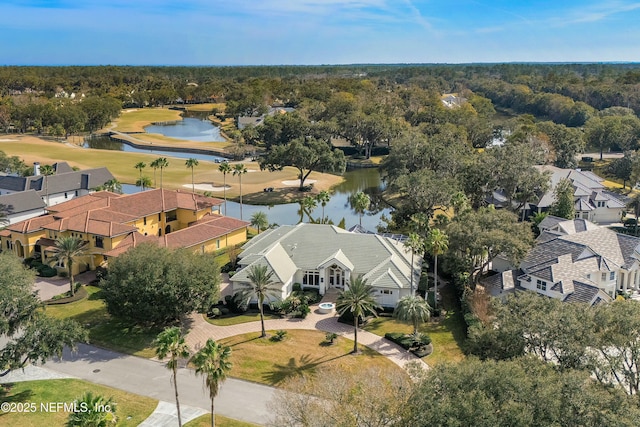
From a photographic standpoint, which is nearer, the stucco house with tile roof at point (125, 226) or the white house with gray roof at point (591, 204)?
the stucco house with tile roof at point (125, 226)

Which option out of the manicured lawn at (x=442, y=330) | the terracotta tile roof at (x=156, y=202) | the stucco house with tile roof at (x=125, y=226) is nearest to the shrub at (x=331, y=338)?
the manicured lawn at (x=442, y=330)

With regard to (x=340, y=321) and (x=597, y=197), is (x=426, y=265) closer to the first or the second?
(x=340, y=321)

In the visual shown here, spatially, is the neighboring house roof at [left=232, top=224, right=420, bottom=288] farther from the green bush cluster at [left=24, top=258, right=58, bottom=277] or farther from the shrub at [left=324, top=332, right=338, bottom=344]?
the green bush cluster at [left=24, top=258, right=58, bottom=277]

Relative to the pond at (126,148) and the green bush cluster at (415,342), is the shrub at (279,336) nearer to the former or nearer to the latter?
the green bush cluster at (415,342)

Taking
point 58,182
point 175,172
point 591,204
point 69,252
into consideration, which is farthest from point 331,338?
point 175,172

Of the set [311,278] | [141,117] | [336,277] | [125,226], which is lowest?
[311,278]

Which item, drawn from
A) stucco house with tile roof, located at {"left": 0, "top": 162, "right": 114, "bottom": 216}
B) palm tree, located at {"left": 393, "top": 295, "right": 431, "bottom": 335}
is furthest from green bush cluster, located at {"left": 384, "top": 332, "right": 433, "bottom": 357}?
stucco house with tile roof, located at {"left": 0, "top": 162, "right": 114, "bottom": 216}

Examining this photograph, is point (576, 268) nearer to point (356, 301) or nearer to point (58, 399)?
point (356, 301)
